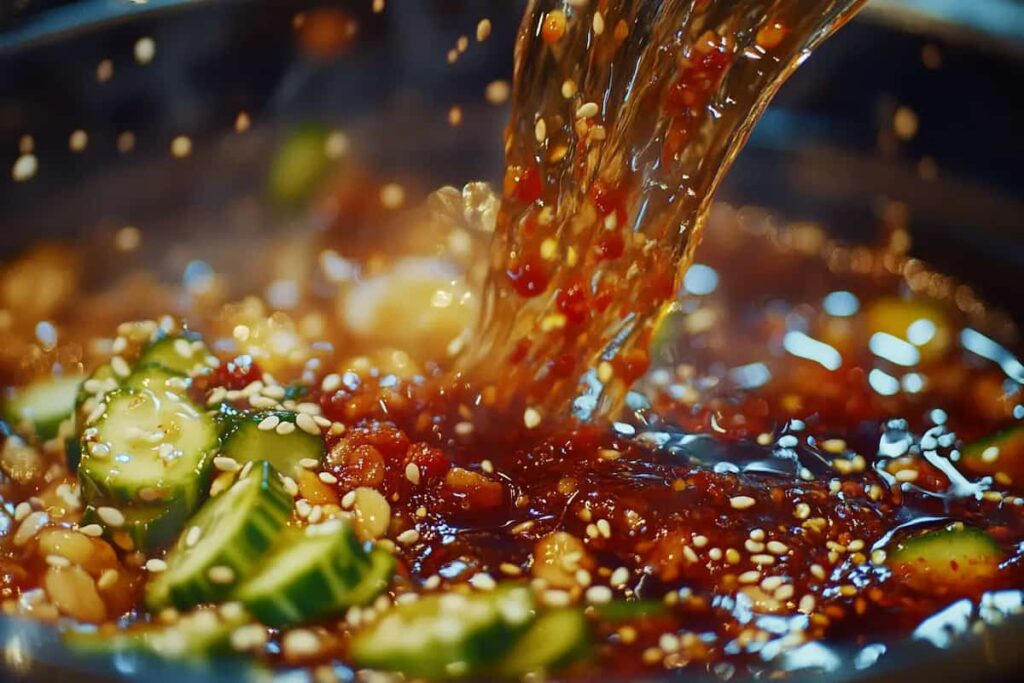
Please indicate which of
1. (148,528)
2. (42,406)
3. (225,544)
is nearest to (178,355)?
(42,406)

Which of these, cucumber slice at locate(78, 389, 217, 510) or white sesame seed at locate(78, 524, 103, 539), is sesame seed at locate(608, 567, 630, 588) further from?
white sesame seed at locate(78, 524, 103, 539)

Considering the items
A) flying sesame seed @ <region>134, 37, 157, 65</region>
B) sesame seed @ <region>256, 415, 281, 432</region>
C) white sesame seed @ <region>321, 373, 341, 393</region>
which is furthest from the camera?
flying sesame seed @ <region>134, 37, 157, 65</region>

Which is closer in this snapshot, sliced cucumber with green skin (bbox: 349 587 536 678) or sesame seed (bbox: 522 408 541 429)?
sliced cucumber with green skin (bbox: 349 587 536 678)

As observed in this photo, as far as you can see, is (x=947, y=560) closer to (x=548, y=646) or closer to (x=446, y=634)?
(x=548, y=646)

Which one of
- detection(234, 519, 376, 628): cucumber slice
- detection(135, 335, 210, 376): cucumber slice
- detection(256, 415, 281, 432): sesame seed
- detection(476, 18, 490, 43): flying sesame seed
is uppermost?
detection(476, 18, 490, 43): flying sesame seed

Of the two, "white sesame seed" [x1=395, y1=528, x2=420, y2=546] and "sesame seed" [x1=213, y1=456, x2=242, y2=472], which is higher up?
"sesame seed" [x1=213, y1=456, x2=242, y2=472]

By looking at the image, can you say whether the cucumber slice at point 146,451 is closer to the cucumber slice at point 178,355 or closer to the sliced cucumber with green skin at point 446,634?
the cucumber slice at point 178,355

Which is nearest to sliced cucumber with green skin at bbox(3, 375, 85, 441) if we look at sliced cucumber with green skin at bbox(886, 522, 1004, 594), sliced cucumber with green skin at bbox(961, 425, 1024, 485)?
sliced cucumber with green skin at bbox(886, 522, 1004, 594)
